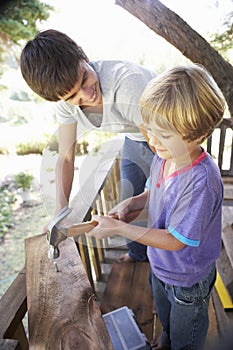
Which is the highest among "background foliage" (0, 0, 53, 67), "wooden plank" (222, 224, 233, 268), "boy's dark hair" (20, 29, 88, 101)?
"background foliage" (0, 0, 53, 67)

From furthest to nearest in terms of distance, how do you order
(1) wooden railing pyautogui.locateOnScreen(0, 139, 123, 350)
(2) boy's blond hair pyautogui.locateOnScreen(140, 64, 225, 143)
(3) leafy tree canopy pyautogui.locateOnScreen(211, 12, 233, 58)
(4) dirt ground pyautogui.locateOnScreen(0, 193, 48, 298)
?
(4) dirt ground pyautogui.locateOnScreen(0, 193, 48, 298), (3) leafy tree canopy pyautogui.locateOnScreen(211, 12, 233, 58), (1) wooden railing pyautogui.locateOnScreen(0, 139, 123, 350), (2) boy's blond hair pyautogui.locateOnScreen(140, 64, 225, 143)

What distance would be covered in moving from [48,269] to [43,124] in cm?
396

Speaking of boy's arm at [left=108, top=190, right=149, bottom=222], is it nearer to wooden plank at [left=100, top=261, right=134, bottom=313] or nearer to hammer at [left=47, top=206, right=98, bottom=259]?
hammer at [left=47, top=206, right=98, bottom=259]

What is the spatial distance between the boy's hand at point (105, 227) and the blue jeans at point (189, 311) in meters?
0.32

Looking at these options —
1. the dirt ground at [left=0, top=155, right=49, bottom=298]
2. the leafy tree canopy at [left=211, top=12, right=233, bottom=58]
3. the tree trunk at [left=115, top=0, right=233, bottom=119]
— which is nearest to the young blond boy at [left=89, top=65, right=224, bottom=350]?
the tree trunk at [left=115, top=0, right=233, bottom=119]

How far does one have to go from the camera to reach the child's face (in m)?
0.65

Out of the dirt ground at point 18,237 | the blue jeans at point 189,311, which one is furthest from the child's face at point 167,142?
the dirt ground at point 18,237

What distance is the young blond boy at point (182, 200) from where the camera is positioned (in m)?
0.64

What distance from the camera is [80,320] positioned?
718mm

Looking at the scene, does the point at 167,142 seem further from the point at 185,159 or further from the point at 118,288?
the point at 118,288

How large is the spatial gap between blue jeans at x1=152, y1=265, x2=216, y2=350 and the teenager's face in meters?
0.62

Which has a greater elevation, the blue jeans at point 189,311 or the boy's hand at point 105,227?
the boy's hand at point 105,227

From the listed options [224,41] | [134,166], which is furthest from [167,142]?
[224,41]

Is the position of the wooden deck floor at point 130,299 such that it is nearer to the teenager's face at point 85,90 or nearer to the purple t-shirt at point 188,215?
the purple t-shirt at point 188,215
